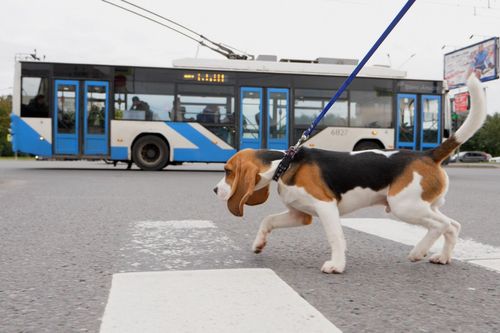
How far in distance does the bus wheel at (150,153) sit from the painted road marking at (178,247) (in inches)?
442

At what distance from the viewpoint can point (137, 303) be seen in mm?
2154

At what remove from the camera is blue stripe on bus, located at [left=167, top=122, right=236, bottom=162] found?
52.5ft

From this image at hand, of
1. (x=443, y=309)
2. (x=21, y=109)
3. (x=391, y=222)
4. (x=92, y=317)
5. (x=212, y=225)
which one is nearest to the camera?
(x=92, y=317)

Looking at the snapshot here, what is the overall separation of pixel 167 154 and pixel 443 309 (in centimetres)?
1435

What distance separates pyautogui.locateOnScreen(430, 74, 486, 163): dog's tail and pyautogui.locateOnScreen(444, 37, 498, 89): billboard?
3526cm

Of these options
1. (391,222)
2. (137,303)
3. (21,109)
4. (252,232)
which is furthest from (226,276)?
(21,109)

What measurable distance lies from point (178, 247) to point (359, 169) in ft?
4.64

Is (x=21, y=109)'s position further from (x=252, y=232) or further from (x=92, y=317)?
(x=92, y=317)

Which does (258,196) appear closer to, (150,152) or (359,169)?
(359,169)

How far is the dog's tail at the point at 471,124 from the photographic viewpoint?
3.03 metres

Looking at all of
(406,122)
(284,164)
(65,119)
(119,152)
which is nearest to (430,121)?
(406,122)

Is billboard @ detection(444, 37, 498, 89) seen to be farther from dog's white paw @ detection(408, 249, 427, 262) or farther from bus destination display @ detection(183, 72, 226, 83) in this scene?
dog's white paw @ detection(408, 249, 427, 262)

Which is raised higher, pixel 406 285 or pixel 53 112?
pixel 53 112

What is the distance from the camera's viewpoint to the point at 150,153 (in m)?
16.0
